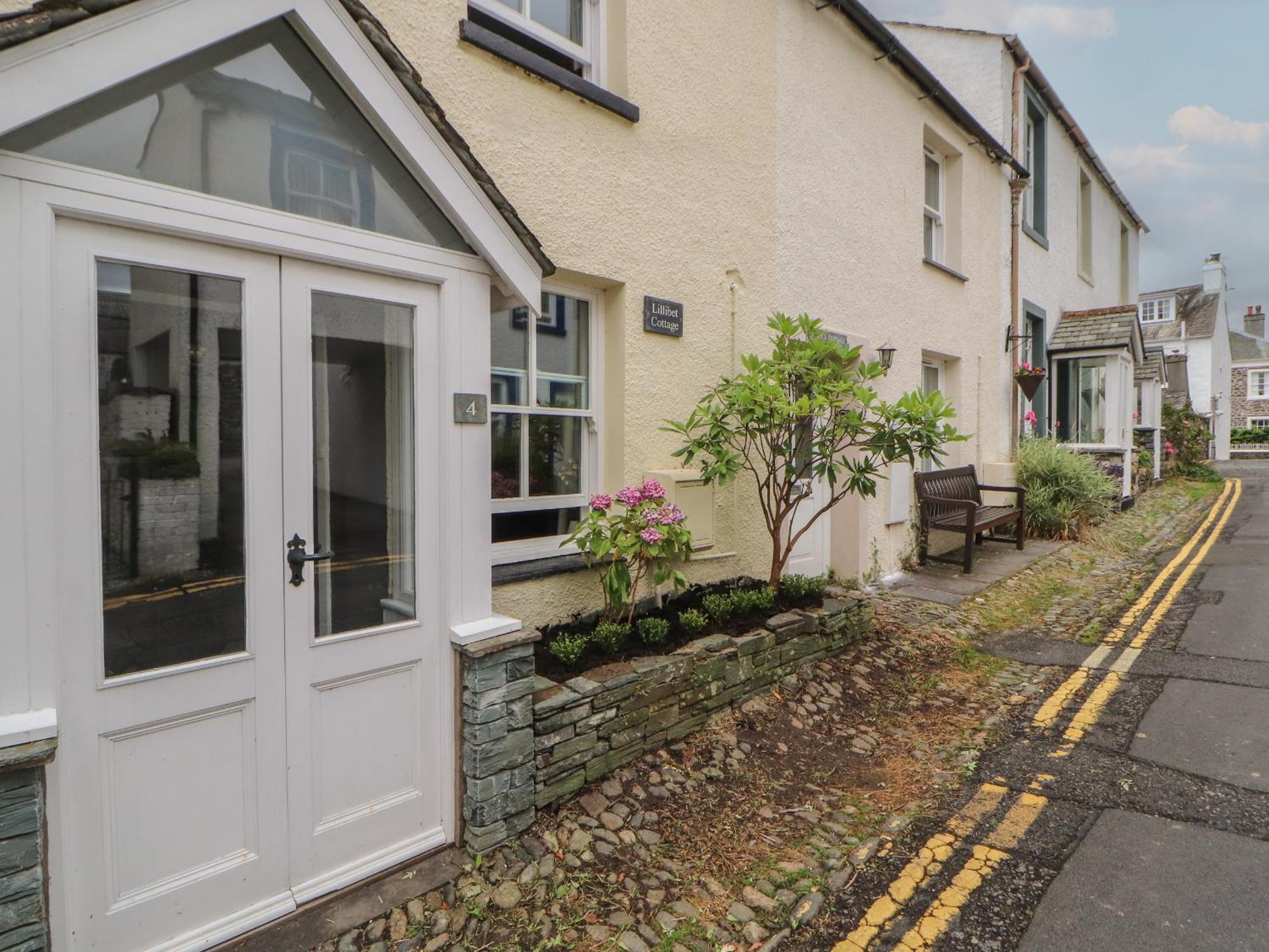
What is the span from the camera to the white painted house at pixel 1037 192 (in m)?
11.7

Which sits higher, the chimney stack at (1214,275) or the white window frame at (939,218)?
the chimney stack at (1214,275)

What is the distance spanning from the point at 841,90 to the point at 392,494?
22.1 feet

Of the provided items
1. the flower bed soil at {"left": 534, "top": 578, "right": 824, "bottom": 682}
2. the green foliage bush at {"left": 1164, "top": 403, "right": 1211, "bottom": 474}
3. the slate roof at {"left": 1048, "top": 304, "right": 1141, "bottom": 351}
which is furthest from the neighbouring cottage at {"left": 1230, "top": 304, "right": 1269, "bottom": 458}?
the flower bed soil at {"left": 534, "top": 578, "right": 824, "bottom": 682}

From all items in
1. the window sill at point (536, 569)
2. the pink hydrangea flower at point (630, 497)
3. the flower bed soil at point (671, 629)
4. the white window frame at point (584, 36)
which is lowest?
the flower bed soil at point (671, 629)

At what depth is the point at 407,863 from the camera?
3.22 meters

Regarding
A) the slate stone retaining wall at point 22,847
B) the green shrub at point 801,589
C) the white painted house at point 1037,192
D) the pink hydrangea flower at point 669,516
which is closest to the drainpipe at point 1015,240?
the white painted house at point 1037,192

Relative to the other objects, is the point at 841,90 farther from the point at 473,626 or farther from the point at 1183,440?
the point at 1183,440

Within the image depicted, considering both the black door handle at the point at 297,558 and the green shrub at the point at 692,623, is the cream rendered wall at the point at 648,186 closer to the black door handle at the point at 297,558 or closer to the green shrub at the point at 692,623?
the green shrub at the point at 692,623

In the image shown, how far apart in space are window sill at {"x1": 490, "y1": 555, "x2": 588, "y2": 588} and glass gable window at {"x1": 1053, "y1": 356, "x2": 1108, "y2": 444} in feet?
42.6

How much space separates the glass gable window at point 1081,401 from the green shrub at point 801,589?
36.4 ft

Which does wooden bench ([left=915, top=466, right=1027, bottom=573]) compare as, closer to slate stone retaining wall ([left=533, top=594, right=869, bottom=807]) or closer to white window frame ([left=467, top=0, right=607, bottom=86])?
slate stone retaining wall ([left=533, top=594, right=869, bottom=807])

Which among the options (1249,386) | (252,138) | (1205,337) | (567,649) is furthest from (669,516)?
(1249,386)

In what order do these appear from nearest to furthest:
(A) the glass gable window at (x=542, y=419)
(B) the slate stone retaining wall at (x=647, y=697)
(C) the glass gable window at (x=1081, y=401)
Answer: (B) the slate stone retaining wall at (x=647, y=697)
(A) the glass gable window at (x=542, y=419)
(C) the glass gable window at (x=1081, y=401)

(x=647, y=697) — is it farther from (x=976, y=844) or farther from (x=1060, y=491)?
(x=1060, y=491)
